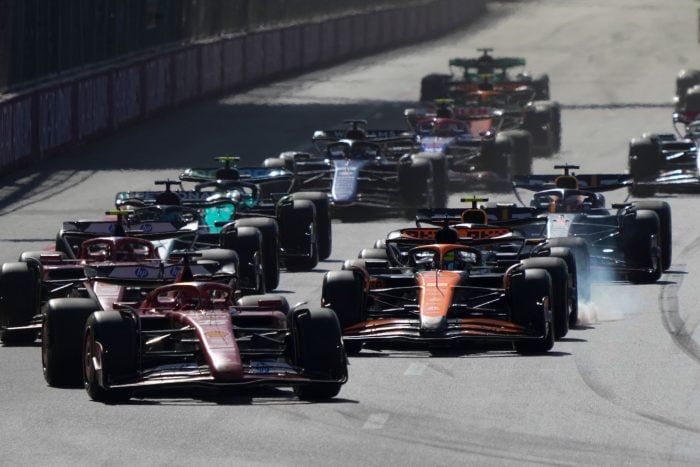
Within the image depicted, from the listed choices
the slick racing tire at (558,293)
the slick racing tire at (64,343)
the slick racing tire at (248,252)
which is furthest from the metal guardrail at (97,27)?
the slick racing tire at (64,343)

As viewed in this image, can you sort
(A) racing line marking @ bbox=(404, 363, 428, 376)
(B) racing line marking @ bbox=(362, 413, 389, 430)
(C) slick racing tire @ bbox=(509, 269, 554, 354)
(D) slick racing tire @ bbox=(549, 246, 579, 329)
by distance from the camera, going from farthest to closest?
(D) slick racing tire @ bbox=(549, 246, 579, 329) → (C) slick racing tire @ bbox=(509, 269, 554, 354) → (A) racing line marking @ bbox=(404, 363, 428, 376) → (B) racing line marking @ bbox=(362, 413, 389, 430)

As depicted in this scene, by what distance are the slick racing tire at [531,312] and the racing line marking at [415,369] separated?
3.42 feet

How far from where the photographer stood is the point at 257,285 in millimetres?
22875

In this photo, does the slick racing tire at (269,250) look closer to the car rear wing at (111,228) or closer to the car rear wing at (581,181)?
the car rear wing at (111,228)

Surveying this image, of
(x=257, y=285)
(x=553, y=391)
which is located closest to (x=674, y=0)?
(x=257, y=285)

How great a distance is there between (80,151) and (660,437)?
1146 inches

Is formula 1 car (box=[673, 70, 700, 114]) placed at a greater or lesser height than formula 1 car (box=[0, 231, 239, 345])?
greater

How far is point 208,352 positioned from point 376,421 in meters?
1.54

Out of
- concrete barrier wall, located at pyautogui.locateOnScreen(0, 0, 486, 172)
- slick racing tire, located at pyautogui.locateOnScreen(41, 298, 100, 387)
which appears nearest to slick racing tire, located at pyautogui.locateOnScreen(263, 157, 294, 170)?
concrete barrier wall, located at pyautogui.locateOnScreen(0, 0, 486, 172)

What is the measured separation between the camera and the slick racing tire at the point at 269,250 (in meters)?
23.8

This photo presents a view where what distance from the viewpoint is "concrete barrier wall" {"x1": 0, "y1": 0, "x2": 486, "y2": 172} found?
127 ft

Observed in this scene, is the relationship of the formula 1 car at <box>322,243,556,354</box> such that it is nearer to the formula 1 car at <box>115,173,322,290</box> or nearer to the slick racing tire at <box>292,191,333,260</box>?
the formula 1 car at <box>115,173,322,290</box>

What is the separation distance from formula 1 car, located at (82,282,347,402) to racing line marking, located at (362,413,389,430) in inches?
28.4

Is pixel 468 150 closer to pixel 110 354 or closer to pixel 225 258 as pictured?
pixel 225 258
